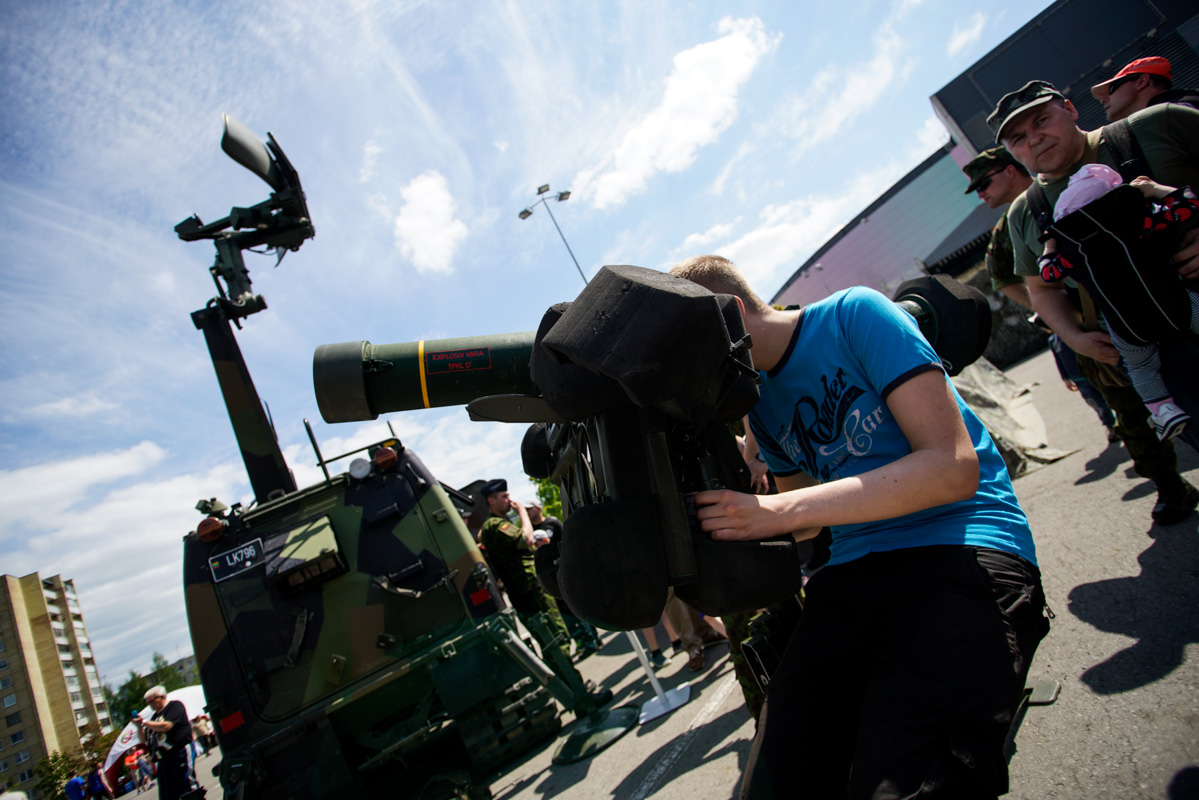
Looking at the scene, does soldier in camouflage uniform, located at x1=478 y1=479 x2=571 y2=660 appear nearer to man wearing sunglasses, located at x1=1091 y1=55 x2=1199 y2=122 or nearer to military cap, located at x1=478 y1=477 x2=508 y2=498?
military cap, located at x1=478 y1=477 x2=508 y2=498

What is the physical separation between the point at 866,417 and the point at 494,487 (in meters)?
5.90

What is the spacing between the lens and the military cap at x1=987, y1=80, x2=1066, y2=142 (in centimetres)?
274

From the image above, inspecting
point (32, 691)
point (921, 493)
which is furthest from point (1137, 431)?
point (32, 691)

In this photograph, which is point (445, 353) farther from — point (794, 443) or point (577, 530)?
point (794, 443)

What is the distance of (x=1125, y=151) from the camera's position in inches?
99.0

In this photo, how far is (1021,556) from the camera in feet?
4.55

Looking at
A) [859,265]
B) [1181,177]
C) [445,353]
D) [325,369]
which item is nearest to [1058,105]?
[1181,177]

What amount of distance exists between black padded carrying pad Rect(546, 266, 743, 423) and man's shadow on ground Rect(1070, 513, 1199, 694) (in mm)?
2032

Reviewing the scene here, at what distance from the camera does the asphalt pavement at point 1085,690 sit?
1.71m

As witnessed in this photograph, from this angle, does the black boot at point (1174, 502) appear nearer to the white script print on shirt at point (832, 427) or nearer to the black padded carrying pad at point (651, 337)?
the white script print on shirt at point (832, 427)

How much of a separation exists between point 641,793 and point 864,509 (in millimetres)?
2603

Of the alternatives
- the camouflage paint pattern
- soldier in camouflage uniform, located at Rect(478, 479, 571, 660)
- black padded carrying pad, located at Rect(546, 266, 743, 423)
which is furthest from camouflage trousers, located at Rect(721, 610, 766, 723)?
soldier in camouflage uniform, located at Rect(478, 479, 571, 660)

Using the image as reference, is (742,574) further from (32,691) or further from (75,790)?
(32,691)

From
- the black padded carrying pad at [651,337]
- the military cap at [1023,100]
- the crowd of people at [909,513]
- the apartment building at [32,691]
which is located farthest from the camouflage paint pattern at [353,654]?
the apartment building at [32,691]
